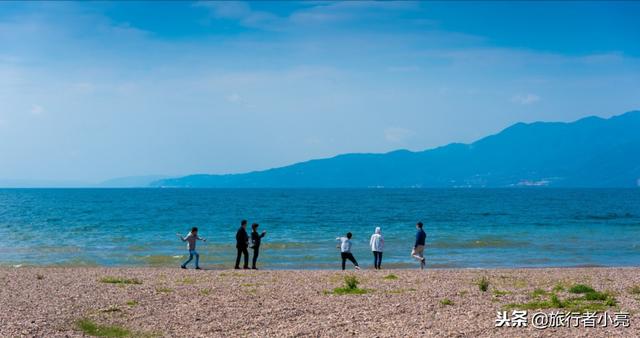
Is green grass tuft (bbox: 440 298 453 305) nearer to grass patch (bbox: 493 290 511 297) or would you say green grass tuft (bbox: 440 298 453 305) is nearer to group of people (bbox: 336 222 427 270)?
grass patch (bbox: 493 290 511 297)

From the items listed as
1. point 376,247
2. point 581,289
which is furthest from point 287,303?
point 376,247

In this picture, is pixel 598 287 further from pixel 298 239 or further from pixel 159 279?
pixel 298 239

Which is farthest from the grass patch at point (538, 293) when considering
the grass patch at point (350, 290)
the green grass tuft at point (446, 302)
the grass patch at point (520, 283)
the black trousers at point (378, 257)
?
the black trousers at point (378, 257)

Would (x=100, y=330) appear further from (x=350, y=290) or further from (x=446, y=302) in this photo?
(x=446, y=302)

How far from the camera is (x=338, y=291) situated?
63.8 ft

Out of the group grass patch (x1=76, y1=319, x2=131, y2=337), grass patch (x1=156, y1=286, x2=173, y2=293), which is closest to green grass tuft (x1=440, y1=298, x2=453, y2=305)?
grass patch (x1=76, y1=319, x2=131, y2=337)

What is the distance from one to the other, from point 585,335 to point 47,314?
39.5ft

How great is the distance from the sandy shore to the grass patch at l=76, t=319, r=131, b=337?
170mm

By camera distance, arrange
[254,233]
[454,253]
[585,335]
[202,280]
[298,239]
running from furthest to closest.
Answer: [298,239] < [454,253] < [254,233] < [202,280] < [585,335]

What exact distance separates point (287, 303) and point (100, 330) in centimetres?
497

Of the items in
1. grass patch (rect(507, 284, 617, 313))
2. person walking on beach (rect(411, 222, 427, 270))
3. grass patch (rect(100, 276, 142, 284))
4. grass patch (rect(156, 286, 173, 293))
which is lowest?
grass patch (rect(100, 276, 142, 284))

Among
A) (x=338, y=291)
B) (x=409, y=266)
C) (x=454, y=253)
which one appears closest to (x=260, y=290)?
(x=338, y=291)

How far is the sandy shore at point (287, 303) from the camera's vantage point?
14117 mm

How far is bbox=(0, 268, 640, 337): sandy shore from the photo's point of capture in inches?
556
